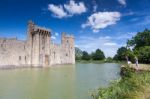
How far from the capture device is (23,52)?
126 ft

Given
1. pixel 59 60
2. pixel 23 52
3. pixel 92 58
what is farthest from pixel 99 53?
pixel 23 52

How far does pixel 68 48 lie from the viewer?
56938 mm

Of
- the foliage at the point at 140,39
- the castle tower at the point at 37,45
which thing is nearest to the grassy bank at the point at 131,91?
the castle tower at the point at 37,45

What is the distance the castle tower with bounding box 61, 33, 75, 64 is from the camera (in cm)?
5541

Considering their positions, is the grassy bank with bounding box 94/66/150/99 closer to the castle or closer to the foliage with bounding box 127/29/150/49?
the castle

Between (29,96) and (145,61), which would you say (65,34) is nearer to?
(145,61)

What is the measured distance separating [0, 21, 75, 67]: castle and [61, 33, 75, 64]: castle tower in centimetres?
553

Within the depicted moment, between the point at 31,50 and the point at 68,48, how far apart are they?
18.0m

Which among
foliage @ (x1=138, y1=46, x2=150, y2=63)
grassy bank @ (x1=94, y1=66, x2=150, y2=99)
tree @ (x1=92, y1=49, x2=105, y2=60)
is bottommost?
grassy bank @ (x1=94, y1=66, x2=150, y2=99)

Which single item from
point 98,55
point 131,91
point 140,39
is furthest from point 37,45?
point 98,55

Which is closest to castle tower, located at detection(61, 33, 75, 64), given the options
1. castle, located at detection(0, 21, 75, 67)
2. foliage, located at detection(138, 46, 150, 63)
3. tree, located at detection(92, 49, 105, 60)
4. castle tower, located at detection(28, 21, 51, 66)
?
castle, located at detection(0, 21, 75, 67)

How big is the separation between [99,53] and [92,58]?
3585 millimetres

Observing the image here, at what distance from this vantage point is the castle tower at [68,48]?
182 feet

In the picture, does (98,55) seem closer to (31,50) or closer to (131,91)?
(31,50)
